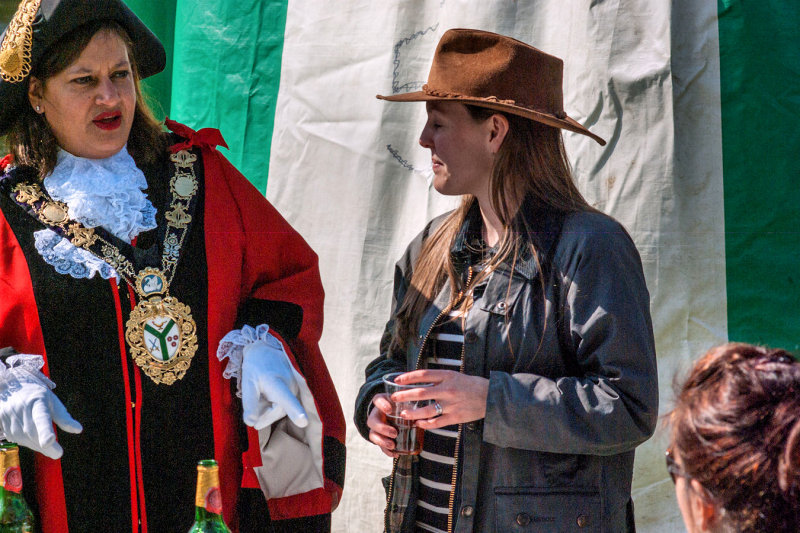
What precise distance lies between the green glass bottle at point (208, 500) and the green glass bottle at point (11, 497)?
355mm

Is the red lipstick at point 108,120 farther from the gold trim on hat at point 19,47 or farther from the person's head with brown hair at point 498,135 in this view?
the person's head with brown hair at point 498,135

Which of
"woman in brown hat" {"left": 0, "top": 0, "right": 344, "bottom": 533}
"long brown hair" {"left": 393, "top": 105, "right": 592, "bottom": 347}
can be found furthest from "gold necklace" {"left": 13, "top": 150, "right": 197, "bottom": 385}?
"long brown hair" {"left": 393, "top": 105, "right": 592, "bottom": 347}

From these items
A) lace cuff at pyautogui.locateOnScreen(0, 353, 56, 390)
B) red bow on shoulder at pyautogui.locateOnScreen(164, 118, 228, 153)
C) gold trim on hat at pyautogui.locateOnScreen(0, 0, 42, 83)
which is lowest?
lace cuff at pyautogui.locateOnScreen(0, 353, 56, 390)

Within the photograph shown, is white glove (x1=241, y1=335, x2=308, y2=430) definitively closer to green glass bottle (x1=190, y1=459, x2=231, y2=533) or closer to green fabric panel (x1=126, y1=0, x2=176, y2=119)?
green glass bottle (x1=190, y1=459, x2=231, y2=533)

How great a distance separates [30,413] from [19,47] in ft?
2.74

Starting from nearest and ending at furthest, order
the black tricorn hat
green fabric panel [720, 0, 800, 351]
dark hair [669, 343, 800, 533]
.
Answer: dark hair [669, 343, 800, 533] < the black tricorn hat < green fabric panel [720, 0, 800, 351]

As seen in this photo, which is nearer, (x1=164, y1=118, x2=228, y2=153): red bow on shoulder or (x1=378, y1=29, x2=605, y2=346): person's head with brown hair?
(x1=378, y1=29, x2=605, y2=346): person's head with brown hair

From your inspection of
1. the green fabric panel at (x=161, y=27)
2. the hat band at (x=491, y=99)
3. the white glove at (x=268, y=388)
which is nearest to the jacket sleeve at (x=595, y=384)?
the hat band at (x=491, y=99)

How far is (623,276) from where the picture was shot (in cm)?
174

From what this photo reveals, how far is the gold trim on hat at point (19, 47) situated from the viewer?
6.55ft

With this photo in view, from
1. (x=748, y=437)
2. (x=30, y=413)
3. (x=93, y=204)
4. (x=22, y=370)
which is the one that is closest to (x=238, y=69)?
(x=93, y=204)

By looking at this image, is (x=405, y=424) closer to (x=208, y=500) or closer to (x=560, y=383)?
(x=560, y=383)

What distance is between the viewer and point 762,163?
8.46ft

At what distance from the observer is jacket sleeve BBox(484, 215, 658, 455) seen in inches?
66.5
